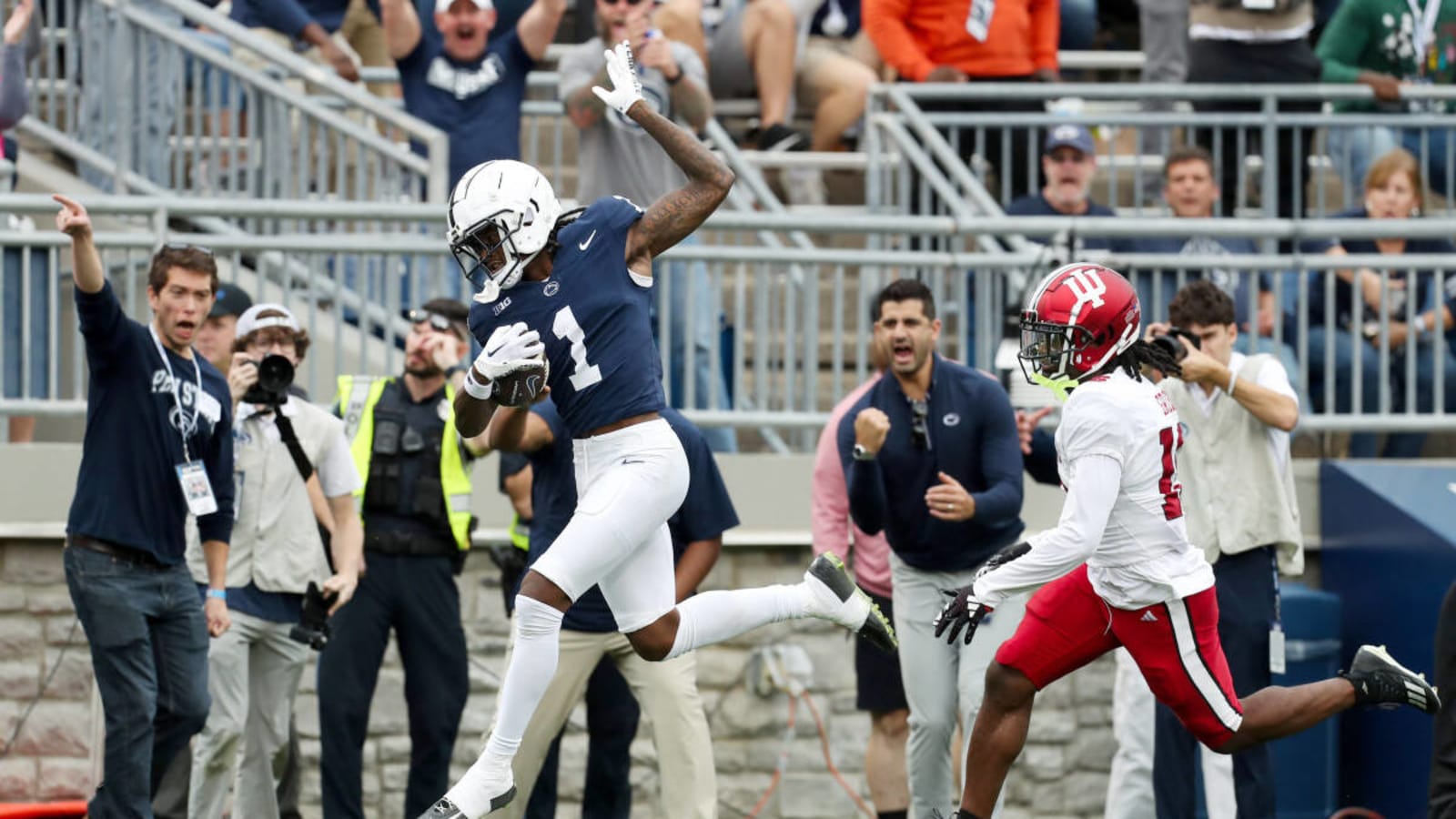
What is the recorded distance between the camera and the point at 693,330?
10.0 meters

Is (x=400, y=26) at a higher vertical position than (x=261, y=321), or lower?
higher

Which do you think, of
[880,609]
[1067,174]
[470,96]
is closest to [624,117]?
[470,96]

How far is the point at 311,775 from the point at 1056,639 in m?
4.41

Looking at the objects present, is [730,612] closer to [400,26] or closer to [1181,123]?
[400,26]

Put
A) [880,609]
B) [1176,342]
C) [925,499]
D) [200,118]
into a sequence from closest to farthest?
[1176,342], [925,499], [880,609], [200,118]

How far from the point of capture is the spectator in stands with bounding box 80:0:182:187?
11.3 meters

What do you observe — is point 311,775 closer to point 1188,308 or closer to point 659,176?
point 659,176

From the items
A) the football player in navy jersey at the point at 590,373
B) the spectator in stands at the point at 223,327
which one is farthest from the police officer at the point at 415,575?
the football player in navy jersey at the point at 590,373

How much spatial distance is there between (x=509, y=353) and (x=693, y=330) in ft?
10.7

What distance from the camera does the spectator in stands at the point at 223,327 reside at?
29.9 feet

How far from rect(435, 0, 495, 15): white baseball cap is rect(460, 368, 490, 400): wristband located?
5216 mm

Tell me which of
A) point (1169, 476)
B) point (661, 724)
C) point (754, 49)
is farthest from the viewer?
point (754, 49)

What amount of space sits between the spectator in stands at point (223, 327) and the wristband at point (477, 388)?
2.48m

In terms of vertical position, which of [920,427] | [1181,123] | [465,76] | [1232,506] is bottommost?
[1232,506]
